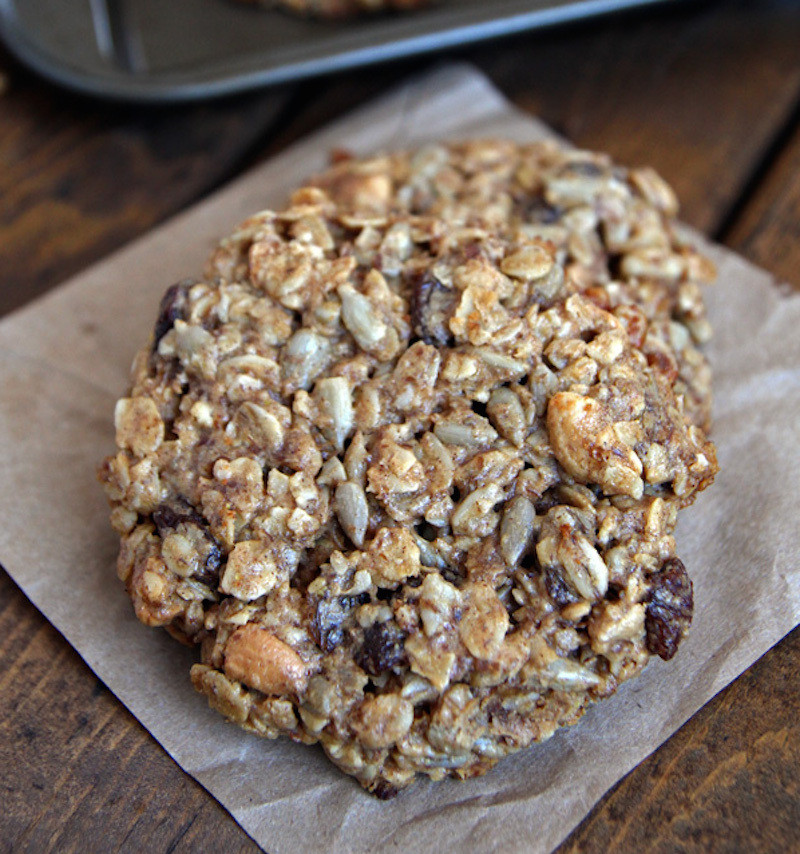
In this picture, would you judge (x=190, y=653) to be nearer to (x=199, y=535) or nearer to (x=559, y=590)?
(x=199, y=535)

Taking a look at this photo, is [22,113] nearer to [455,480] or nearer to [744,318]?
[455,480]

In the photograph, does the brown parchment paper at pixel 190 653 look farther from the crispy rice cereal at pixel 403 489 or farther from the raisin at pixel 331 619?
the raisin at pixel 331 619

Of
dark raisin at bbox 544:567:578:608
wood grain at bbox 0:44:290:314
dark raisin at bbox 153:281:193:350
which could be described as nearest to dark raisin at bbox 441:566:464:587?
dark raisin at bbox 544:567:578:608

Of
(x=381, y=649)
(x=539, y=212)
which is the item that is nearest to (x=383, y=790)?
(x=381, y=649)

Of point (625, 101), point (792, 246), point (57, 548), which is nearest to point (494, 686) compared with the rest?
point (57, 548)

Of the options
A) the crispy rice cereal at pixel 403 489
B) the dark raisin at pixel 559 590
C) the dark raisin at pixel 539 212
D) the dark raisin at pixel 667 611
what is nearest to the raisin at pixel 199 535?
the crispy rice cereal at pixel 403 489

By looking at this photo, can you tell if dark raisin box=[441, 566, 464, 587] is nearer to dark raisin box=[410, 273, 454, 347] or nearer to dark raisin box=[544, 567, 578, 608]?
dark raisin box=[544, 567, 578, 608]

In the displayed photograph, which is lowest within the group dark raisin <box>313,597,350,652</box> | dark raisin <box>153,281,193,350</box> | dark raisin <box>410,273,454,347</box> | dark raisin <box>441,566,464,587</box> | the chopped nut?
the chopped nut
